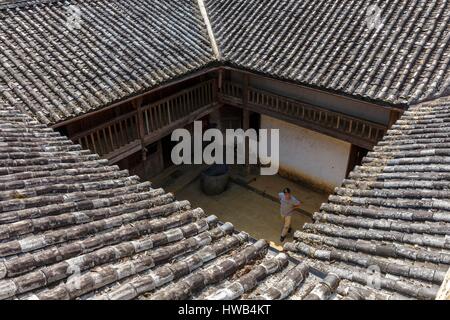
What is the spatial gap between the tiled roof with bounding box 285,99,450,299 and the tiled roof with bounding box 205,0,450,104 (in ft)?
6.59

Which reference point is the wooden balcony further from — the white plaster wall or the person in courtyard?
the person in courtyard

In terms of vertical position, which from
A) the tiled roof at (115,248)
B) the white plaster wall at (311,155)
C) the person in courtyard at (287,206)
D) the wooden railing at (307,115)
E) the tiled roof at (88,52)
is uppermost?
the tiled roof at (88,52)

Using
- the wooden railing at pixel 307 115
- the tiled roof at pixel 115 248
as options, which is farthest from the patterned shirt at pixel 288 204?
the tiled roof at pixel 115 248

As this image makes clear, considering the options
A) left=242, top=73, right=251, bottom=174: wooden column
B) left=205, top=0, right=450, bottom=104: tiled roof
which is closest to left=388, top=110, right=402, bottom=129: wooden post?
left=205, top=0, right=450, bottom=104: tiled roof

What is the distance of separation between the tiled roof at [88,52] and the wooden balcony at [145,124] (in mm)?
1458

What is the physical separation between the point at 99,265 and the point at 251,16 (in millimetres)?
12134

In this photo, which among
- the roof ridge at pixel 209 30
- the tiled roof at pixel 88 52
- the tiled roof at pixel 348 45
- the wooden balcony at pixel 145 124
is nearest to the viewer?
the tiled roof at pixel 88 52

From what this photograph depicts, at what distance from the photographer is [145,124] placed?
41.4 ft

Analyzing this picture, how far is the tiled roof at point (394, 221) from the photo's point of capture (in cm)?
436

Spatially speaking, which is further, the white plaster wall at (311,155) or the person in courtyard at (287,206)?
the white plaster wall at (311,155)

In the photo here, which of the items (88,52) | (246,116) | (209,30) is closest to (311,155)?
(246,116)

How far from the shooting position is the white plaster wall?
13.7 metres

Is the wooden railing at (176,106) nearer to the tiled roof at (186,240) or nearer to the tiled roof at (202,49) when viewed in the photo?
the tiled roof at (202,49)

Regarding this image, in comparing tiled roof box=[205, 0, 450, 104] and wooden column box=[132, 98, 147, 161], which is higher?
tiled roof box=[205, 0, 450, 104]
